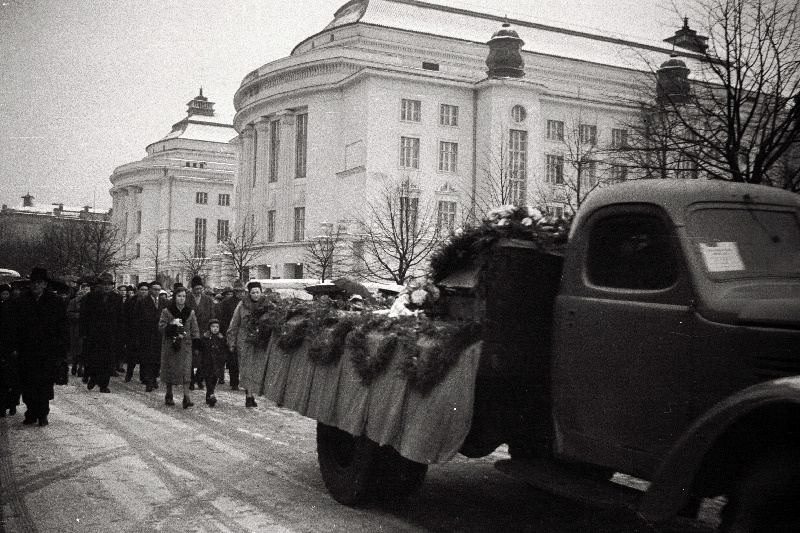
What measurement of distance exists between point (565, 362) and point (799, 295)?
1.51 metres

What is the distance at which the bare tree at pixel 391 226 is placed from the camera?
1721 inches

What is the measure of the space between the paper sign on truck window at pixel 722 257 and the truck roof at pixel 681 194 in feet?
0.77

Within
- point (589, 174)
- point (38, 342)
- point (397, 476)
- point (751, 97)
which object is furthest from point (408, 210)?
point (397, 476)

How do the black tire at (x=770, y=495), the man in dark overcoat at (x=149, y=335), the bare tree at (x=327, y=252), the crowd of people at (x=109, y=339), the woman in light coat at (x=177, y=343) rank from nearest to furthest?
1. the black tire at (x=770, y=495)
2. the crowd of people at (x=109, y=339)
3. the woman in light coat at (x=177, y=343)
4. the man in dark overcoat at (x=149, y=335)
5. the bare tree at (x=327, y=252)

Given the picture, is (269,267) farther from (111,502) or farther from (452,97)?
(111,502)

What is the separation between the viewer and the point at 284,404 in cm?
796

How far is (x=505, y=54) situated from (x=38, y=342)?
4584cm

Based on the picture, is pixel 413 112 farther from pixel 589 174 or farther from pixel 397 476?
pixel 397 476

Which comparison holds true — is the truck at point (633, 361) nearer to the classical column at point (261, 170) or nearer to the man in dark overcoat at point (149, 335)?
the man in dark overcoat at point (149, 335)

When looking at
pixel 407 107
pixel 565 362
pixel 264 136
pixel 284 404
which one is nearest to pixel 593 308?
pixel 565 362

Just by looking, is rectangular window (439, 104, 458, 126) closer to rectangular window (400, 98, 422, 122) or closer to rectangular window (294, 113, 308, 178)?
rectangular window (400, 98, 422, 122)

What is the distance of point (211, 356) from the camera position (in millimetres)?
14789

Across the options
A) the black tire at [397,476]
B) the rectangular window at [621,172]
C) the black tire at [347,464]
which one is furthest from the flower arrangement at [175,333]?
the rectangular window at [621,172]

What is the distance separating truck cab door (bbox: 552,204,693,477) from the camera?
457 centimetres
